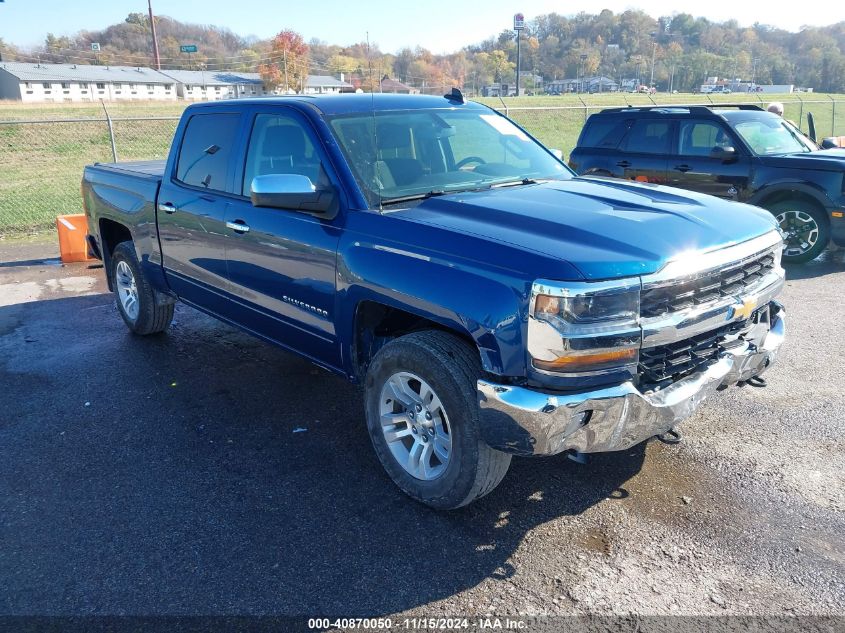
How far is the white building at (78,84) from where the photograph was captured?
6962 cm

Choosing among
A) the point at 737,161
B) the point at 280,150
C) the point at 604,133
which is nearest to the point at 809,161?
the point at 737,161

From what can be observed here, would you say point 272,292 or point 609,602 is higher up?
point 272,292

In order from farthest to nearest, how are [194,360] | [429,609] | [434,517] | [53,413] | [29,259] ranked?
[29,259]
[194,360]
[53,413]
[434,517]
[429,609]

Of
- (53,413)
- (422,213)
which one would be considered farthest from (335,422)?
(53,413)

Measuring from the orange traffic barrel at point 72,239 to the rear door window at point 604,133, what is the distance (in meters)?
7.09

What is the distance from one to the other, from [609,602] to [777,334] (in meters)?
1.86

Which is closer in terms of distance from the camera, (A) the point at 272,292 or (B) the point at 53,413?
(A) the point at 272,292

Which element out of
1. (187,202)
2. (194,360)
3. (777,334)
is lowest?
(194,360)

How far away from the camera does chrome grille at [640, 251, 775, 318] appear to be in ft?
9.47

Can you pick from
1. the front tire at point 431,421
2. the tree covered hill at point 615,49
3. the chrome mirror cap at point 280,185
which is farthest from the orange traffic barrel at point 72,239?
the tree covered hill at point 615,49

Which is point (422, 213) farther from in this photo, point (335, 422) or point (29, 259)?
point (29, 259)

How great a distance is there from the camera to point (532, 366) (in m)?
2.80

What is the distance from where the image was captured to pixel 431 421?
3312mm

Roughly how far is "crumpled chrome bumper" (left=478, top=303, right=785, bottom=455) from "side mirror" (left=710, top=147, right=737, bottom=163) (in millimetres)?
6333
